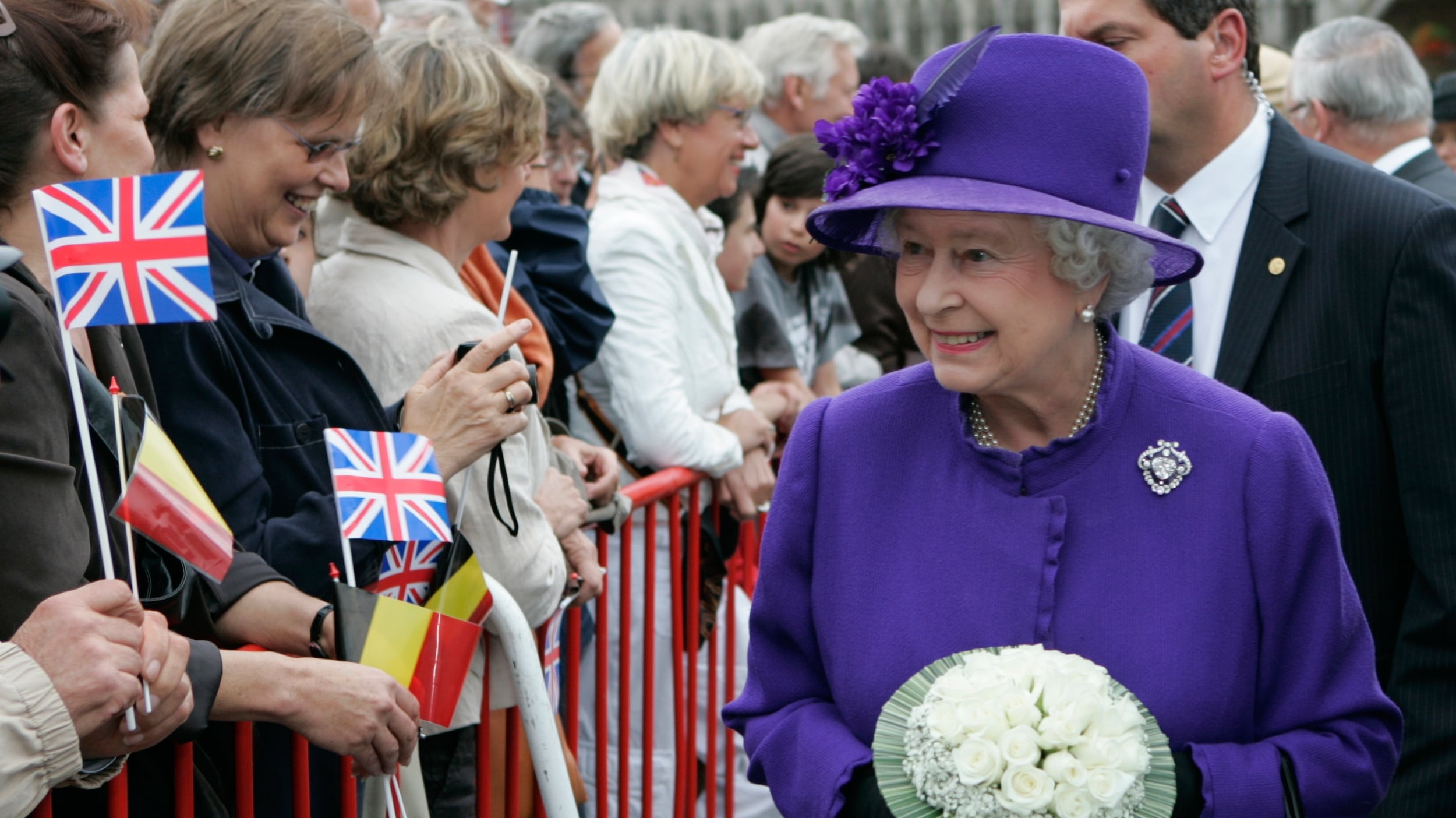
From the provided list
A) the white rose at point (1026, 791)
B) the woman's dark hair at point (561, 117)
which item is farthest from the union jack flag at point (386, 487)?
the woman's dark hair at point (561, 117)

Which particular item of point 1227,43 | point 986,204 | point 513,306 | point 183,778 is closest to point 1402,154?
point 1227,43

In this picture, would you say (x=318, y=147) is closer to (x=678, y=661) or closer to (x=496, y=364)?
(x=496, y=364)

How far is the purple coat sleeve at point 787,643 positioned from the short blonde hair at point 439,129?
136cm

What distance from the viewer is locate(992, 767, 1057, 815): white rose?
1.94 metres

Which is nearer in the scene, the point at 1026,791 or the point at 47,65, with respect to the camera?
the point at 1026,791

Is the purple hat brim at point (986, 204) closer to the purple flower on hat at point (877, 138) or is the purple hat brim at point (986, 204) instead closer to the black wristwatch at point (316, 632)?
the purple flower on hat at point (877, 138)

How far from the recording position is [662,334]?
4.51 m

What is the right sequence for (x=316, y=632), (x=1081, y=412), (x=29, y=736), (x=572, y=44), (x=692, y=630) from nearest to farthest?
(x=29, y=736), (x=1081, y=412), (x=316, y=632), (x=692, y=630), (x=572, y=44)

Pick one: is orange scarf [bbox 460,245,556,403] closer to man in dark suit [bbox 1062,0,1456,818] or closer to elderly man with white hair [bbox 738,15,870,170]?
man in dark suit [bbox 1062,0,1456,818]

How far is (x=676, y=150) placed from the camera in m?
4.99

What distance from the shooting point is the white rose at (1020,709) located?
198 centimetres

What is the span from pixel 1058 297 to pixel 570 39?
5070mm

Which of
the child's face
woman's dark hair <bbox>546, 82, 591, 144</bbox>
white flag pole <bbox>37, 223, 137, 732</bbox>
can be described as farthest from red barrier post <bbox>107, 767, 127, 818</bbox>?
the child's face

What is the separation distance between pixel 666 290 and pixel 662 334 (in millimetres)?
153
